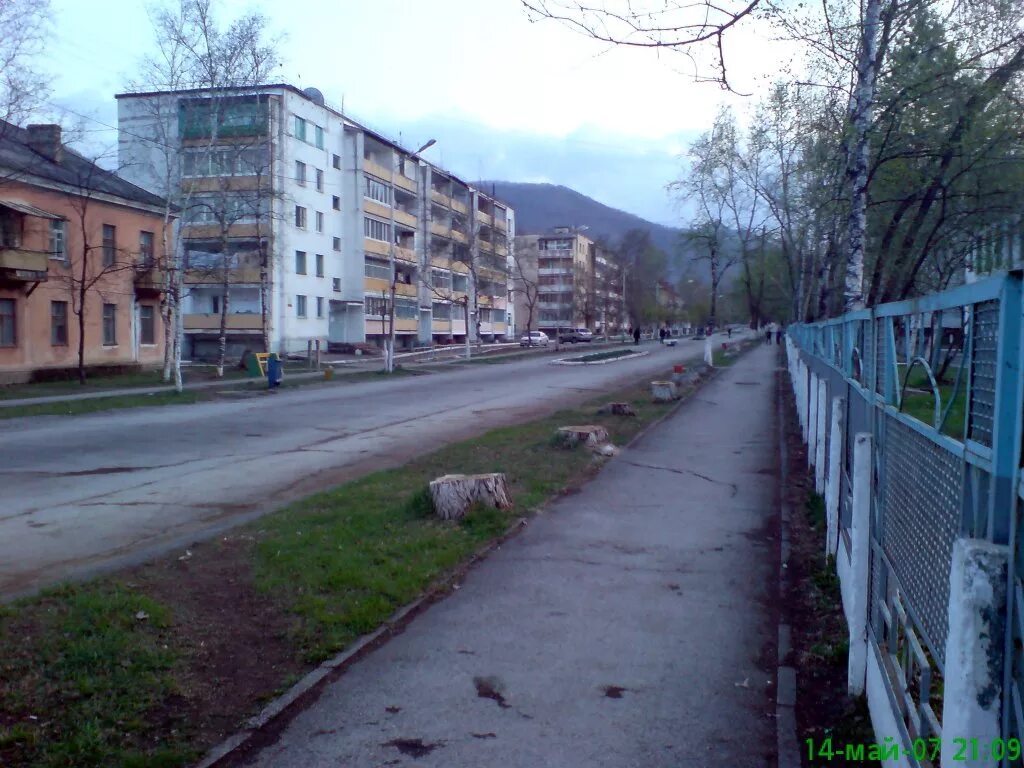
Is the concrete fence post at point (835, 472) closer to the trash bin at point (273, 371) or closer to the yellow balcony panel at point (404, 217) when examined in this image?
the trash bin at point (273, 371)

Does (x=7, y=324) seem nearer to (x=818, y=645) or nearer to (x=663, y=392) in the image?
(x=663, y=392)

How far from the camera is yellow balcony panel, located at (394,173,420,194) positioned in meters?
64.3

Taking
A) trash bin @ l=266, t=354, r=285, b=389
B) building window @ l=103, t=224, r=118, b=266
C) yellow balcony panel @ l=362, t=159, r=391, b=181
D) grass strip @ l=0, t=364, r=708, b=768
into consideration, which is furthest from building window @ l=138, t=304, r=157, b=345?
grass strip @ l=0, t=364, r=708, b=768

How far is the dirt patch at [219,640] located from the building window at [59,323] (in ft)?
89.6

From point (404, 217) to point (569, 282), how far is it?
38.3m

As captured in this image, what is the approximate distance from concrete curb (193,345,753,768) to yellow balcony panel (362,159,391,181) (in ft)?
176

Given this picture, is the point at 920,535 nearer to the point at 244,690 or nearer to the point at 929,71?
the point at 244,690

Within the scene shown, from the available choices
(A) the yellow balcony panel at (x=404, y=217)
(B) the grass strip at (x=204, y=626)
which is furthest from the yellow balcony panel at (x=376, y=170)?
(B) the grass strip at (x=204, y=626)

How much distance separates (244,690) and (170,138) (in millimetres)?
31411

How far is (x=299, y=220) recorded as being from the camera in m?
53.4

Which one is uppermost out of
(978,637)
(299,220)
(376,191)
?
(376,191)

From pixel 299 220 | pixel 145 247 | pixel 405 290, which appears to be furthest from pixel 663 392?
pixel 405 290

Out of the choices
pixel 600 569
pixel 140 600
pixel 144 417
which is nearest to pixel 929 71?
pixel 600 569

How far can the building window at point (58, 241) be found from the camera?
31.2 meters
